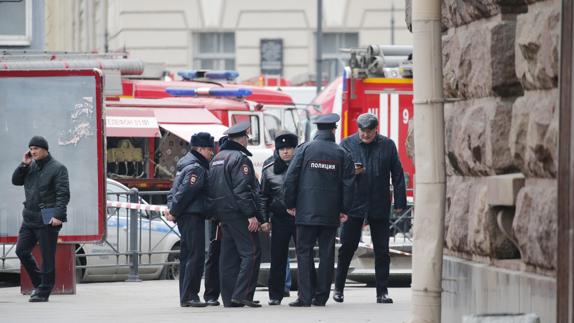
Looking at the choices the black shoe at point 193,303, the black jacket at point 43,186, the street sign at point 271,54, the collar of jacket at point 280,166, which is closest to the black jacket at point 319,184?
the collar of jacket at point 280,166

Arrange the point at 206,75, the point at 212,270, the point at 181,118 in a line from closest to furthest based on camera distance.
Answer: the point at 212,270, the point at 181,118, the point at 206,75

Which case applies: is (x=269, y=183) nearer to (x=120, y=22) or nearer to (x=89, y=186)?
(x=89, y=186)

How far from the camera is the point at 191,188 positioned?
1518cm

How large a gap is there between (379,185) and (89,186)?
12.3 ft

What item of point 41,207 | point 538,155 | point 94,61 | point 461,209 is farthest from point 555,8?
point 94,61

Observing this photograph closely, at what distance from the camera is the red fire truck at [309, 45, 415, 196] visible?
27344 mm

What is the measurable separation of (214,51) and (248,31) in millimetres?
1444

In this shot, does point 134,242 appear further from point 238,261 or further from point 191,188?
point 191,188

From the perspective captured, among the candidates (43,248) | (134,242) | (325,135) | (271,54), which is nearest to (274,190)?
(325,135)

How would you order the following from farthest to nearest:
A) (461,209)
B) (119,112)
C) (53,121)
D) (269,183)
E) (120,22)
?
(120,22) → (119,112) → (53,121) → (269,183) → (461,209)

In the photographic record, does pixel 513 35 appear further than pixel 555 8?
Yes

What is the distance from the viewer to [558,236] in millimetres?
8047

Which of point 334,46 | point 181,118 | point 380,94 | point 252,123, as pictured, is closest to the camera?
point 380,94

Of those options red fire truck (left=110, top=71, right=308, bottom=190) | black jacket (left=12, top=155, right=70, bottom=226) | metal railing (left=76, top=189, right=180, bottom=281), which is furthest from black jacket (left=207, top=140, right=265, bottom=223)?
red fire truck (left=110, top=71, right=308, bottom=190)
